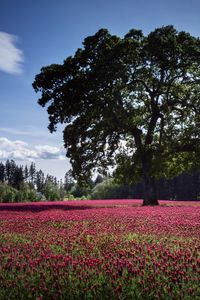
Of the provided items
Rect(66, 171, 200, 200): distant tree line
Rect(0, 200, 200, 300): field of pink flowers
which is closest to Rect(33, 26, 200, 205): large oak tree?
Rect(0, 200, 200, 300): field of pink flowers

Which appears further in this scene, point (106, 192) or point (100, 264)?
point (106, 192)

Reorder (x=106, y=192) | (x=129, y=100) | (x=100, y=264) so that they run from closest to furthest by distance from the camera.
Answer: (x=100, y=264), (x=129, y=100), (x=106, y=192)

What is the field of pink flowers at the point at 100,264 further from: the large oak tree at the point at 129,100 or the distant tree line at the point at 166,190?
the distant tree line at the point at 166,190

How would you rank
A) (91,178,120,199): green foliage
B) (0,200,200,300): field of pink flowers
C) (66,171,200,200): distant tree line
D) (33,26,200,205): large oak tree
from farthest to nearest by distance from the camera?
(91,178,120,199): green foliage → (66,171,200,200): distant tree line → (33,26,200,205): large oak tree → (0,200,200,300): field of pink flowers

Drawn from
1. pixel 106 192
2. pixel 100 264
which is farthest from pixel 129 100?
pixel 106 192

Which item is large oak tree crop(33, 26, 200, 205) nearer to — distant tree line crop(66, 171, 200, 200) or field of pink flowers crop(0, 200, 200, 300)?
field of pink flowers crop(0, 200, 200, 300)

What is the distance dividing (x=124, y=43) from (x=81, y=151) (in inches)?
365

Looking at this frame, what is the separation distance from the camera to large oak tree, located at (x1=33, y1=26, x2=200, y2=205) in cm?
2903

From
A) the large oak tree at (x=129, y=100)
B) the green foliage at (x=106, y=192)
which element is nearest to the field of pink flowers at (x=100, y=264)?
the large oak tree at (x=129, y=100)

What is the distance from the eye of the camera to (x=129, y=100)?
31281 millimetres

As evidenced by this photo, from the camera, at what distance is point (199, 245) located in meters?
9.34

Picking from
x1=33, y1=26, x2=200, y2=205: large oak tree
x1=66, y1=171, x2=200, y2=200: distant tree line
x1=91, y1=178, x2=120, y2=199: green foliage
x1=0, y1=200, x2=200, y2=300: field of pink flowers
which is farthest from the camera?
x1=91, y1=178, x2=120, y2=199: green foliage

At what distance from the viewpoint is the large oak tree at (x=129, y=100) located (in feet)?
95.2

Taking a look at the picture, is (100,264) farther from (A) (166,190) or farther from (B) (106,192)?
(A) (166,190)
